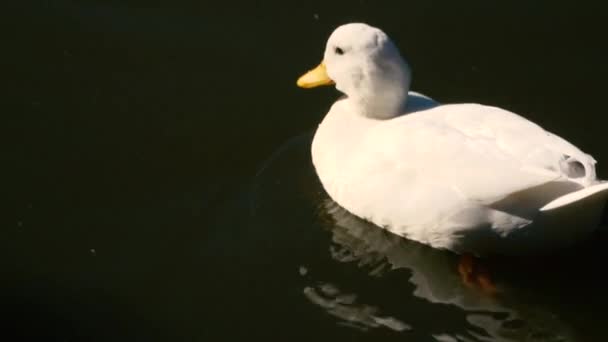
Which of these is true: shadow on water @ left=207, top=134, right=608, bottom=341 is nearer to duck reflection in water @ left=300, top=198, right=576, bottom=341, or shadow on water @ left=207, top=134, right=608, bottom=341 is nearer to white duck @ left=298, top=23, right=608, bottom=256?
A: duck reflection in water @ left=300, top=198, right=576, bottom=341

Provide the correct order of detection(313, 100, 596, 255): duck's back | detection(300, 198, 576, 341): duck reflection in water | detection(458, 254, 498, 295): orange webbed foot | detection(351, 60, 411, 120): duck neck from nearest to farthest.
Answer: detection(313, 100, 596, 255): duck's back → detection(300, 198, 576, 341): duck reflection in water → detection(458, 254, 498, 295): orange webbed foot → detection(351, 60, 411, 120): duck neck

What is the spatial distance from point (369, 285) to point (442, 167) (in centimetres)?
67

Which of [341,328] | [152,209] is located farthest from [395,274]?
[152,209]

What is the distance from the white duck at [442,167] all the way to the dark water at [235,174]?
0.83 feet

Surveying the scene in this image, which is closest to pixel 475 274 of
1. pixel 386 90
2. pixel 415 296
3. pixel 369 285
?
Answer: pixel 415 296

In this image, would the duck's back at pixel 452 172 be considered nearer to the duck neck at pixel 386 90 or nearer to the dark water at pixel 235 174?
the duck neck at pixel 386 90

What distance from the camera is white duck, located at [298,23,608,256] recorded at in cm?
511

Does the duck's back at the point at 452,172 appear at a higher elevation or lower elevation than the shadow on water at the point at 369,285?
higher

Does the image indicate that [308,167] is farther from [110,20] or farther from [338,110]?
[110,20]

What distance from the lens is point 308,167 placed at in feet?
20.7

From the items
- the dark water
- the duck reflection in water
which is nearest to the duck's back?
the duck reflection in water

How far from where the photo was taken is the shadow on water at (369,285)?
5.26 meters

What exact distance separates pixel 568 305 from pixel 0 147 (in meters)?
3.11

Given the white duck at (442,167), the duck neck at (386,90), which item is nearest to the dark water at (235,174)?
the white duck at (442,167)
